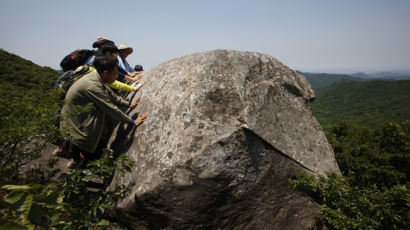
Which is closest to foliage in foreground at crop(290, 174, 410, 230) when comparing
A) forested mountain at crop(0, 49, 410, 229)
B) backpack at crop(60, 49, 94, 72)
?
forested mountain at crop(0, 49, 410, 229)

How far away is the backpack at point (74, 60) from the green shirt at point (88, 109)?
4.41ft

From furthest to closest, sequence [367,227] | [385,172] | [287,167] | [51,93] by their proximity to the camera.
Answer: [385,172] < [287,167] < [51,93] < [367,227]

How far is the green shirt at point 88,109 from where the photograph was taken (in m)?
4.39

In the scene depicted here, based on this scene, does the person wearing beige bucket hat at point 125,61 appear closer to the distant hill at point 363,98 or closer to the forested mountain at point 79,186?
the forested mountain at point 79,186

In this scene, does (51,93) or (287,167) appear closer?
(51,93)

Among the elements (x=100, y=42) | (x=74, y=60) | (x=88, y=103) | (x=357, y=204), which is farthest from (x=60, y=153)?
(x=357, y=204)

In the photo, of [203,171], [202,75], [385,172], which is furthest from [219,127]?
[385,172]

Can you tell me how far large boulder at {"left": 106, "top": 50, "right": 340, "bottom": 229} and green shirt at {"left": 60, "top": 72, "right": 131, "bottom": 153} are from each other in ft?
2.68

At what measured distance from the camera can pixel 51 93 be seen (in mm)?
A: 4371

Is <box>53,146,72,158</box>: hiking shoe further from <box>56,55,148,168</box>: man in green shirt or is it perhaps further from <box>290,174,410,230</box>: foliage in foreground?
<box>290,174,410,230</box>: foliage in foreground

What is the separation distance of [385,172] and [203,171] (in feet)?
22.3

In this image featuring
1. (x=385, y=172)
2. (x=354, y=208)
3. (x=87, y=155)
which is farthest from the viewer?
(x=385, y=172)

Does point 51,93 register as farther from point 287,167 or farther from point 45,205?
point 287,167

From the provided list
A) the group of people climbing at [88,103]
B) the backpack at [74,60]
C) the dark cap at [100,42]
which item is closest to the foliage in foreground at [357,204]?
the group of people climbing at [88,103]
